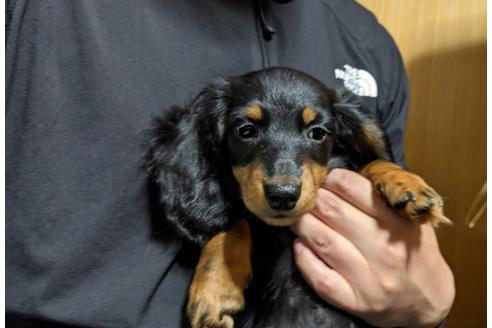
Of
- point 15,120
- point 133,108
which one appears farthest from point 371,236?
point 15,120

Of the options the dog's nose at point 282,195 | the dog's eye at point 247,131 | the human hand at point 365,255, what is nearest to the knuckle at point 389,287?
the human hand at point 365,255

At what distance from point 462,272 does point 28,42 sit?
1.73m

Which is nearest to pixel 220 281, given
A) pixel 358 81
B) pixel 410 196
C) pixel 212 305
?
pixel 212 305

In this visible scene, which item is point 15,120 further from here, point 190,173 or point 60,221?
point 190,173

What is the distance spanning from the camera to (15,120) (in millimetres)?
824

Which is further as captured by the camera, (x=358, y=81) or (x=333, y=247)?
(x=358, y=81)

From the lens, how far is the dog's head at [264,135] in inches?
35.3

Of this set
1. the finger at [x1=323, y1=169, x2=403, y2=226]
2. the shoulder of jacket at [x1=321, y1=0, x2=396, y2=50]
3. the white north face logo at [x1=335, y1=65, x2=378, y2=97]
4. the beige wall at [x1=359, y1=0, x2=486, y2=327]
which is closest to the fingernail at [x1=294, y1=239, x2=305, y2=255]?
the finger at [x1=323, y1=169, x2=403, y2=226]

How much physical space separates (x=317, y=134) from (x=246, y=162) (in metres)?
0.17

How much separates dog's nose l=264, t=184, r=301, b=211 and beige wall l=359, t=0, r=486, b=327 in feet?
3.90

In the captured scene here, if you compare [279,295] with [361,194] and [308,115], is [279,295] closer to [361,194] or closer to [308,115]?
[361,194]

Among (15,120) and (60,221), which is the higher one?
(15,120)

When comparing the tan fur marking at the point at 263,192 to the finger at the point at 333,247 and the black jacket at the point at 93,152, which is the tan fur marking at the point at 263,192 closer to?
the finger at the point at 333,247

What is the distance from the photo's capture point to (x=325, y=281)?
0.92m
